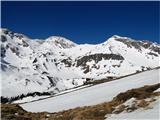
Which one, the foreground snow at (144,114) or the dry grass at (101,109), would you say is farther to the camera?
the dry grass at (101,109)

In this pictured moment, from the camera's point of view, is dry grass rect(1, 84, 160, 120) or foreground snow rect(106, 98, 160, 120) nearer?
foreground snow rect(106, 98, 160, 120)

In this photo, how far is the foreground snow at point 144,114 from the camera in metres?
17.8

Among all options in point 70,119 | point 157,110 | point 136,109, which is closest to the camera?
point 157,110

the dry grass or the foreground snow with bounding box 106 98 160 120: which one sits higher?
the dry grass

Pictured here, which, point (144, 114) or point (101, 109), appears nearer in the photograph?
point (144, 114)

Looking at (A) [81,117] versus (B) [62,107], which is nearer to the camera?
(A) [81,117]

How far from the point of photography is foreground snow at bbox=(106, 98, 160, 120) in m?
17.8

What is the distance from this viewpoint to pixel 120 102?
77.6 ft

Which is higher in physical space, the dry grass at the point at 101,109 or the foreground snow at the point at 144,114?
the dry grass at the point at 101,109

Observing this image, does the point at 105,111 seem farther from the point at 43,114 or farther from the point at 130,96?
the point at 43,114

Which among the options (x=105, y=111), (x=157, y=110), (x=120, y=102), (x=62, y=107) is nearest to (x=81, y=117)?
(x=105, y=111)

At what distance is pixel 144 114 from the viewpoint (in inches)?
733

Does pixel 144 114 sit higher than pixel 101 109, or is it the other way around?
pixel 101 109

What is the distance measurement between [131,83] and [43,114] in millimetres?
11218
